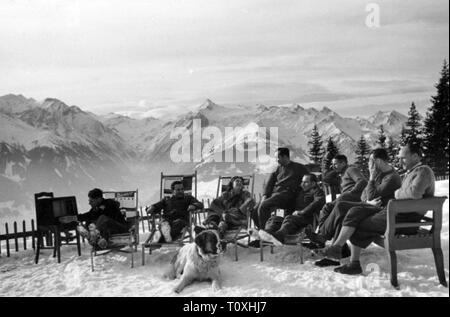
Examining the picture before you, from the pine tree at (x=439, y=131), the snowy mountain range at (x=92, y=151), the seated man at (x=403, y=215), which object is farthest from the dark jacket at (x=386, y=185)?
the snowy mountain range at (x=92, y=151)

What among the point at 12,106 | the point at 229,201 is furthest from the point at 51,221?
the point at 12,106

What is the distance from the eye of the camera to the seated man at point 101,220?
491 cm

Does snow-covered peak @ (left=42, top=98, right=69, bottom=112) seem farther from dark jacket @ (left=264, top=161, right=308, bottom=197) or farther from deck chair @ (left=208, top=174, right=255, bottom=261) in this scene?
dark jacket @ (left=264, top=161, right=308, bottom=197)

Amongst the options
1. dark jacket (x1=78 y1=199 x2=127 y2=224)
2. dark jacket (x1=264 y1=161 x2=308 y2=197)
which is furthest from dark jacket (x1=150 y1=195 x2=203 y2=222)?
dark jacket (x1=264 y1=161 x2=308 y2=197)

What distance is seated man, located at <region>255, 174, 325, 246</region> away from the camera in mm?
4758

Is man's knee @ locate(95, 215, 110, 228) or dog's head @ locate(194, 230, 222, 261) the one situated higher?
man's knee @ locate(95, 215, 110, 228)

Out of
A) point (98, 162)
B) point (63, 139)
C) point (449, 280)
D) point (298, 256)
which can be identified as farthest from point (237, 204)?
point (63, 139)

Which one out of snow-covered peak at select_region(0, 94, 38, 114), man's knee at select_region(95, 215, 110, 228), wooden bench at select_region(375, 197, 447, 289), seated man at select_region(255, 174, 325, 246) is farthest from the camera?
snow-covered peak at select_region(0, 94, 38, 114)

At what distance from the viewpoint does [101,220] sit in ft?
16.6

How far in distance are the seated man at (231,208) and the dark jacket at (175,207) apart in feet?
0.82

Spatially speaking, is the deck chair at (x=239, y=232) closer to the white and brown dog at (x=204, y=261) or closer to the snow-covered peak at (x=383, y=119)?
the white and brown dog at (x=204, y=261)

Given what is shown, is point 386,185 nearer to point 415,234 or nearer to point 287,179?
point 415,234

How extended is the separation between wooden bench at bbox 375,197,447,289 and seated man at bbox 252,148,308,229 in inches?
74.0
